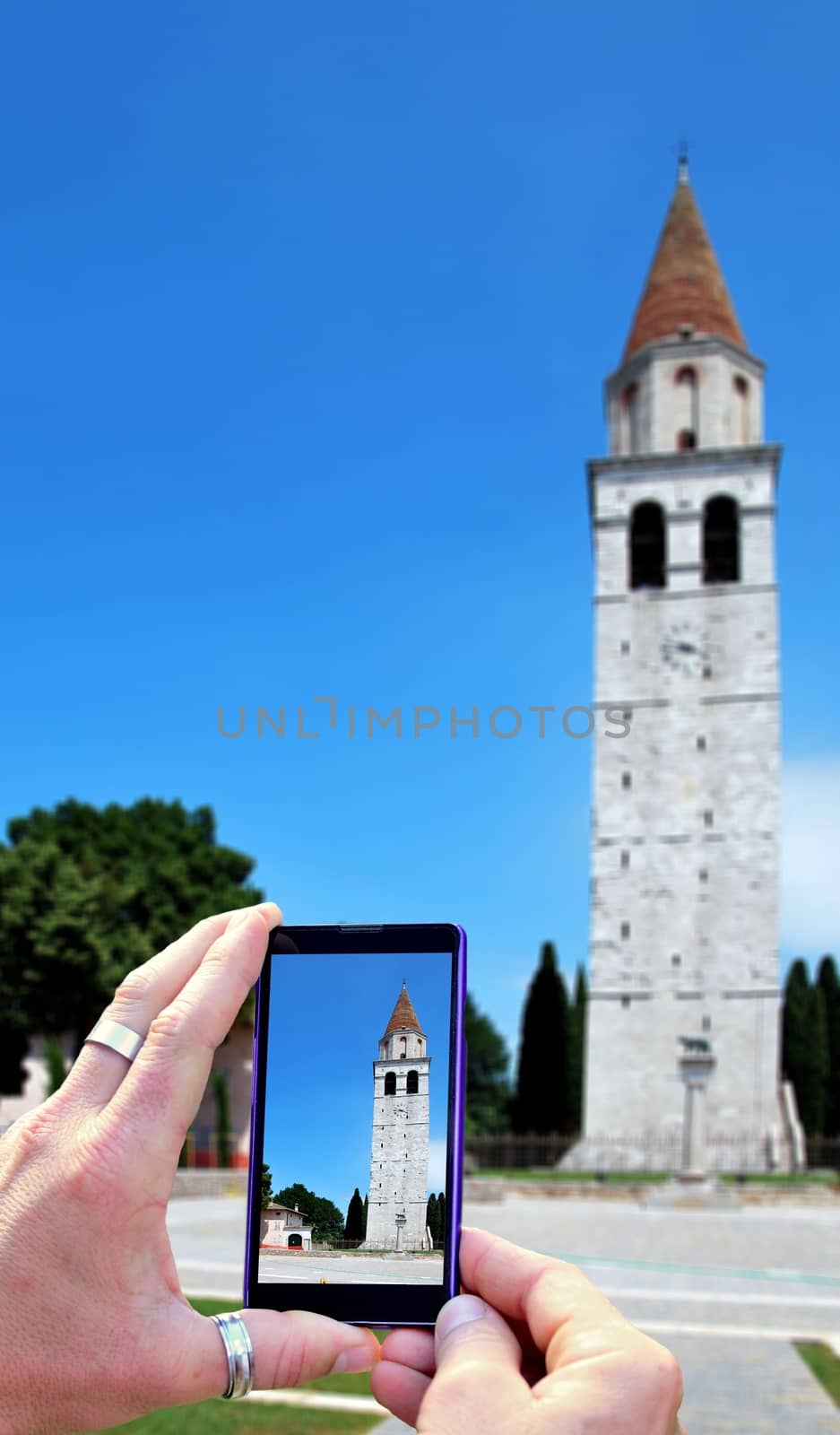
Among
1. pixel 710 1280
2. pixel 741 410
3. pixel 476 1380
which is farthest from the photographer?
pixel 741 410

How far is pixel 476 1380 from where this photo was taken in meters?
1.42

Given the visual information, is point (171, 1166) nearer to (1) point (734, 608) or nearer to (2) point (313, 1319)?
(2) point (313, 1319)

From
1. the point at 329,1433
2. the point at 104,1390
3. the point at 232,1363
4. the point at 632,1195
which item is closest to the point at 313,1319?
the point at 232,1363

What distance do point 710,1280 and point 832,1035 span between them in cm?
3828

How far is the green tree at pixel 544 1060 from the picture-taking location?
42219 mm

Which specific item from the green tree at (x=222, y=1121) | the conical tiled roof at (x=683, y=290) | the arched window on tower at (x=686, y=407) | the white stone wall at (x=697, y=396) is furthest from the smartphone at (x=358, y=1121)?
the conical tiled roof at (x=683, y=290)

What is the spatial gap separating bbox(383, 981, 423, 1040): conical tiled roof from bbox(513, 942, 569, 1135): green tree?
42.6m

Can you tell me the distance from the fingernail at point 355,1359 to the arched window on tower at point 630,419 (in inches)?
1765

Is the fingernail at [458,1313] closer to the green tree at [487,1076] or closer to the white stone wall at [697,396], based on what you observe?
the white stone wall at [697,396]

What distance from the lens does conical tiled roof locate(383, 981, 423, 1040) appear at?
179 centimetres

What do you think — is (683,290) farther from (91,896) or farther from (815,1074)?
(91,896)

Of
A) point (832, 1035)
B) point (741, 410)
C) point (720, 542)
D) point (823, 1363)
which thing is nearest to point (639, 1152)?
point (832, 1035)

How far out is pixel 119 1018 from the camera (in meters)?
1.57

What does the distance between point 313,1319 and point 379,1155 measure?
0.23 metres
